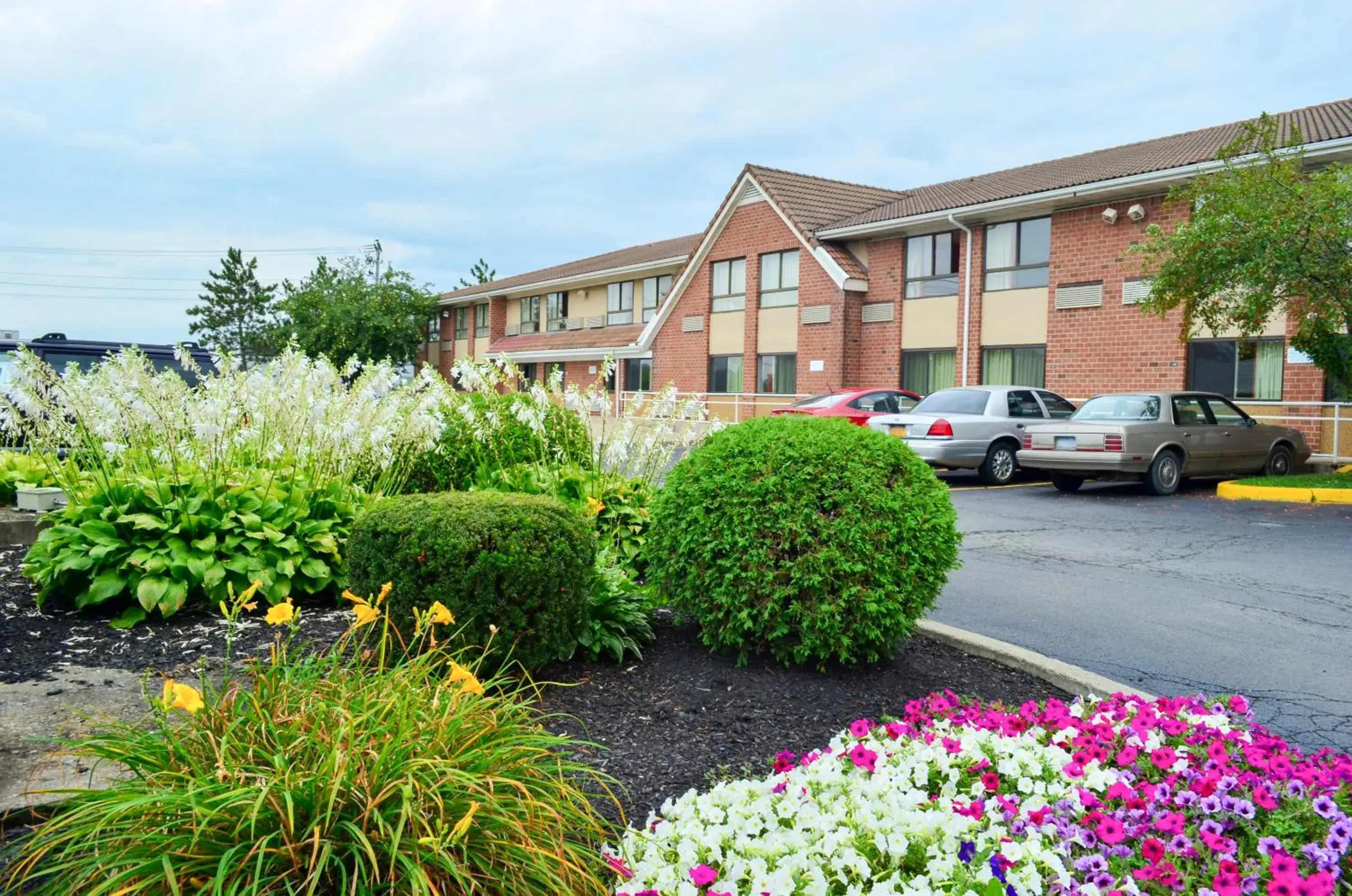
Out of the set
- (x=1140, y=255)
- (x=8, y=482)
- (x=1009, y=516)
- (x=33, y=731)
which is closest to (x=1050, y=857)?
(x=33, y=731)

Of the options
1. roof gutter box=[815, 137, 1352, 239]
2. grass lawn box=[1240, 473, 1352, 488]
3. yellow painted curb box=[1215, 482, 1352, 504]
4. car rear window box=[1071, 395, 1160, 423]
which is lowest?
yellow painted curb box=[1215, 482, 1352, 504]

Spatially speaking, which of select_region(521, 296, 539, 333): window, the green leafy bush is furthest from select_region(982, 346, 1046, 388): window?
select_region(521, 296, 539, 333): window

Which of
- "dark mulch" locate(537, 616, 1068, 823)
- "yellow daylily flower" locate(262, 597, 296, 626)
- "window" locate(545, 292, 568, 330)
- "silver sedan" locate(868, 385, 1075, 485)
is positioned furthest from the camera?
"window" locate(545, 292, 568, 330)

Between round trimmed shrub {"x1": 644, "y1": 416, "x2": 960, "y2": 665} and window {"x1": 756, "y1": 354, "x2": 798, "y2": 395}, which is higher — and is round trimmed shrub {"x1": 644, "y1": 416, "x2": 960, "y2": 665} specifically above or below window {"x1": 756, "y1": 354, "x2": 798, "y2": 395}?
below

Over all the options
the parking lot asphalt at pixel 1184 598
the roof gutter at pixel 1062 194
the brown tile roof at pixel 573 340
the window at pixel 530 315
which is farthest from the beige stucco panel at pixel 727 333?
the parking lot asphalt at pixel 1184 598

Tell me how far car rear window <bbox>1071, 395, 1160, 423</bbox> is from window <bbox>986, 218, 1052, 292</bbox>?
759 centimetres

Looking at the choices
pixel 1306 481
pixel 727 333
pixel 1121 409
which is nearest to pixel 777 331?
pixel 727 333

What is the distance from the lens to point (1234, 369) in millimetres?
19906

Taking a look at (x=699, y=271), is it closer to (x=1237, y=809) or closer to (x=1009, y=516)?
(x=1009, y=516)

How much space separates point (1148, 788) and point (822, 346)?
2474 centimetres

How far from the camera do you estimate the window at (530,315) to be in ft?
147

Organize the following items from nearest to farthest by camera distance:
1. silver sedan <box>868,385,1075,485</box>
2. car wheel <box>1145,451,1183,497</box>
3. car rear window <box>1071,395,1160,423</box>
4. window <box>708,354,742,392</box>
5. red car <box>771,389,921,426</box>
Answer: car wheel <box>1145,451,1183,497</box>
car rear window <box>1071,395,1160,423</box>
silver sedan <box>868,385,1075,485</box>
red car <box>771,389,921,426</box>
window <box>708,354,742,392</box>

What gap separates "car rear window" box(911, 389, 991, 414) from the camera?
17109 millimetres

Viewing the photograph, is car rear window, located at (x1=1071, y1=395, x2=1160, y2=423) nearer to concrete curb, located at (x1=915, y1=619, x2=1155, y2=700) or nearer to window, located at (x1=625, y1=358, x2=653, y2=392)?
concrete curb, located at (x1=915, y1=619, x2=1155, y2=700)
